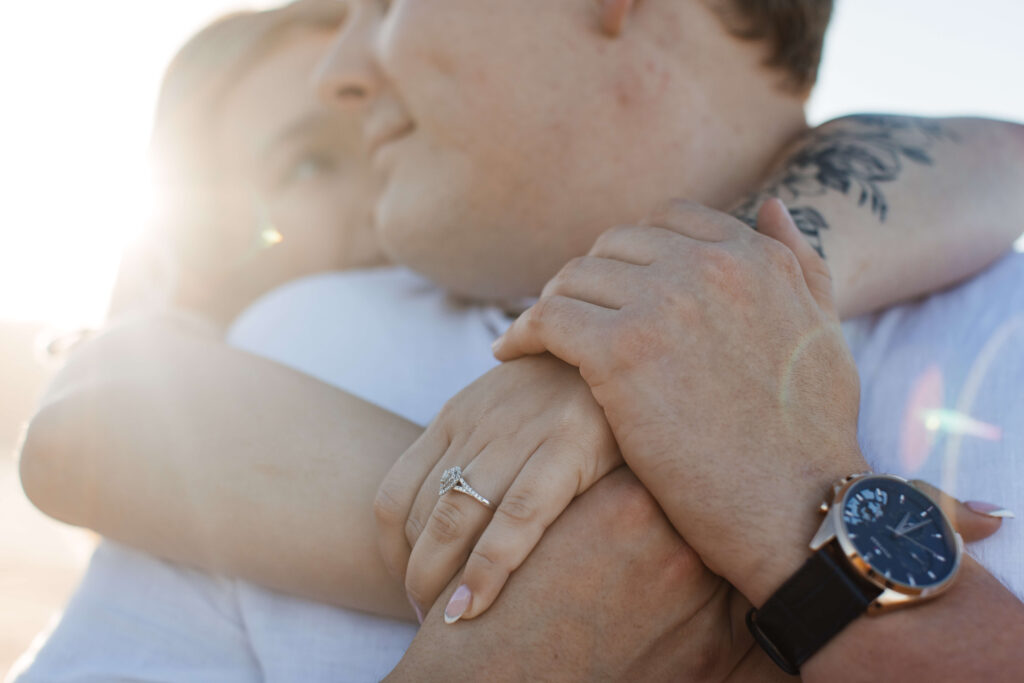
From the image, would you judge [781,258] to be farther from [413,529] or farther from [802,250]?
[413,529]

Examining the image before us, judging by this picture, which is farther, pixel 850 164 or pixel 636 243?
pixel 850 164

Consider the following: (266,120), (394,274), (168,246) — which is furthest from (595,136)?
(168,246)

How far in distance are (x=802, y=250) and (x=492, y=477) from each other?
Result: 674mm

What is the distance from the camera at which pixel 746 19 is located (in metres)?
1.85

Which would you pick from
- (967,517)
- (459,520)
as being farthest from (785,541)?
(459,520)

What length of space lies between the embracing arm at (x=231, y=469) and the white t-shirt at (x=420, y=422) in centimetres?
7

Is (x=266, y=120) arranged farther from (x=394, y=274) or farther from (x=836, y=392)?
(x=836, y=392)

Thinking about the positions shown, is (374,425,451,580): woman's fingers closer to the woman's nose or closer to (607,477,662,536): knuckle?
(607,477,662,536): knuckle

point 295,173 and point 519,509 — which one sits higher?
point 519,509

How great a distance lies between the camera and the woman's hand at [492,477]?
3.22 feet

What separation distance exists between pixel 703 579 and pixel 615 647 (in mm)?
164

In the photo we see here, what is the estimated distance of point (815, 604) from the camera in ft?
2.91

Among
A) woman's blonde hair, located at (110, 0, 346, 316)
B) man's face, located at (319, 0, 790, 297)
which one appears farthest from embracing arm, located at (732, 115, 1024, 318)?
woman's blonde hair, located at (110, 0, 346, 316)

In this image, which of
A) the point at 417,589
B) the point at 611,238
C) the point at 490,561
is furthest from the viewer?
the point at 611,238
